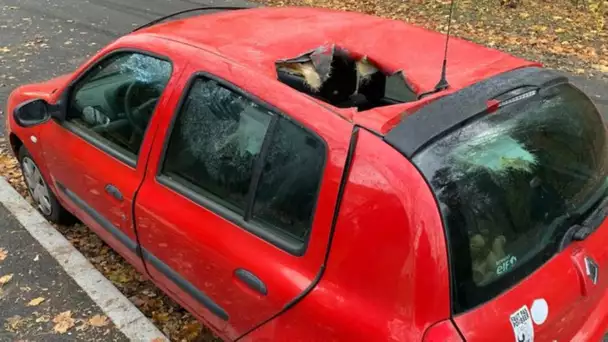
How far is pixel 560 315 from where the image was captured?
2.23 meters

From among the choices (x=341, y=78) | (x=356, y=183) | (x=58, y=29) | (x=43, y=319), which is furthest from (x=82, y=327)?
(x=58, y=29)

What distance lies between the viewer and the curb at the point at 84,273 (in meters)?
3.60

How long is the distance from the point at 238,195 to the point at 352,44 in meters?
0.95

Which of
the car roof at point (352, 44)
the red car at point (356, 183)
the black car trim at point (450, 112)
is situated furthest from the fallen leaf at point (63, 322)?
the black car trim at point (450, 112)

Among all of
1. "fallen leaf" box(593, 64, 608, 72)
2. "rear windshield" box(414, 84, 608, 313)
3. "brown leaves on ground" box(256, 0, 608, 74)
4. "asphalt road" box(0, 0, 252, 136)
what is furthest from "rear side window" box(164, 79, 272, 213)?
"fallen leaf" box(593, 64, 608, 72)

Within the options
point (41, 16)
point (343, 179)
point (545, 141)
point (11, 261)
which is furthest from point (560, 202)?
point (41, 16)

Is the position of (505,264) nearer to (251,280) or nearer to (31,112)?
(251,280)

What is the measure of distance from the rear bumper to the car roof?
1.07m

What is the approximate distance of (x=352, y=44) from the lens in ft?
9.58

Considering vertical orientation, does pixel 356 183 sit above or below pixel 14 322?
above

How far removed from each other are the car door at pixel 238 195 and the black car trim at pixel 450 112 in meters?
0.23

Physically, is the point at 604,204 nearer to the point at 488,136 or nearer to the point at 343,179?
the point at 488,136

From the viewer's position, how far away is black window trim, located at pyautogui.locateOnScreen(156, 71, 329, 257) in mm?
2344

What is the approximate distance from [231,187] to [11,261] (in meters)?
2.49
